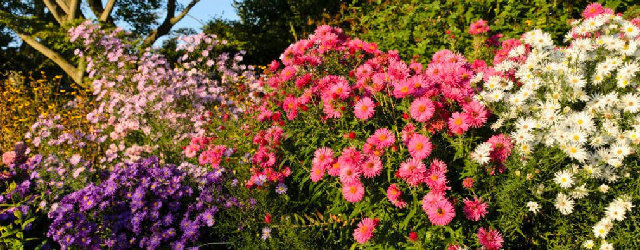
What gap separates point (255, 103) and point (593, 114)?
2.39 meters

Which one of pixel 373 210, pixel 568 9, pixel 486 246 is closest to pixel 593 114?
pixel 486 246

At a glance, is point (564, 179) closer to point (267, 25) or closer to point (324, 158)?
point (324, 158)

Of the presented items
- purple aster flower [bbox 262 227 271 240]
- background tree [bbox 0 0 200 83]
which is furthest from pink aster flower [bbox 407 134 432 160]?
background tree [bbox 0 0 200 83]

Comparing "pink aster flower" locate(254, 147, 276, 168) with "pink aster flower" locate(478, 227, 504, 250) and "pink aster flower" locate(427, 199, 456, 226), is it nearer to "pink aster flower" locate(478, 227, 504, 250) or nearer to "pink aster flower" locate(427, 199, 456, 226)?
"pink aster flower" locate(427, 199, 456, 226)

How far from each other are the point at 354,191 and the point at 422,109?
1.71ft

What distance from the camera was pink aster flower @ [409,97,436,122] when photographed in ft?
7.80

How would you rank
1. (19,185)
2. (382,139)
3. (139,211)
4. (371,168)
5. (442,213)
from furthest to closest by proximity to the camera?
(19,185)
(139,211)
(382,139)
(371,168)
(442,213)

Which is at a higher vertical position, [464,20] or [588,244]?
[464,20]

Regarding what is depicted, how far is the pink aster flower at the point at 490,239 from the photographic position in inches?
87.3

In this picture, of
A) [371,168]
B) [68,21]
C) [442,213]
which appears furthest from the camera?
[68,21]

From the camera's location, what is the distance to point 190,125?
471 centimetres

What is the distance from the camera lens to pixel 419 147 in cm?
230

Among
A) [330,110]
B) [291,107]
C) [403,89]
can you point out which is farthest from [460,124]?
[291,107]

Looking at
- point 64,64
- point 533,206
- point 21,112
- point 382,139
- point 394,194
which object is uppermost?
point 64,64
